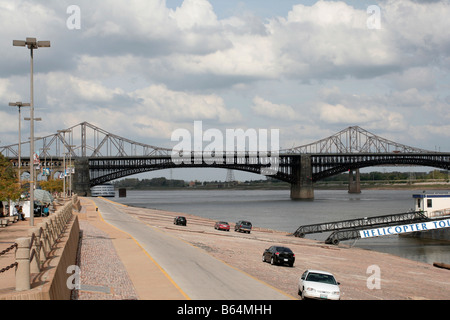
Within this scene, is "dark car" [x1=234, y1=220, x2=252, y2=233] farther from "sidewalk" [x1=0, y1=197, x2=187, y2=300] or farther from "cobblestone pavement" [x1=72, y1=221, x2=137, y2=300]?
"cobblestone pavement" [x1=72, y1=221, x2=137, y2=300]

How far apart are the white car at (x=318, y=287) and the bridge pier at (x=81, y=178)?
163989mm

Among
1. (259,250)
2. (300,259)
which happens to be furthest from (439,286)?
(259,250)

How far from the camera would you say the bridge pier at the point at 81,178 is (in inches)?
7037

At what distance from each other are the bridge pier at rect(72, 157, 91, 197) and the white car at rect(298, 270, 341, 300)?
163989 mm

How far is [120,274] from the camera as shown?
81.0ft

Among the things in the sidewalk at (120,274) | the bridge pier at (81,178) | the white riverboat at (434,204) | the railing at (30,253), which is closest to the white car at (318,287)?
the sidewalk at (120,274)

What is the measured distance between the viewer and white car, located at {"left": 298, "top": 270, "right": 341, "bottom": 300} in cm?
2178

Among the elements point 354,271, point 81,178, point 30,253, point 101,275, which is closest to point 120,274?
point 101,275

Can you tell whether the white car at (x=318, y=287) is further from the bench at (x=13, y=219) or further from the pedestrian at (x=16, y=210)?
the pedestrian at (x=16, y=210)

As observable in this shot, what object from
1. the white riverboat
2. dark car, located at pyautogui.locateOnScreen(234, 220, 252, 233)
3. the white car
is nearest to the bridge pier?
dark car, located at pyautogui.locateOnScreen(234, 220, 252, 233)

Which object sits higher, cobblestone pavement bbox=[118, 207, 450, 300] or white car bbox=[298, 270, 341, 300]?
white car bbox=[298, 270, 341, 300]

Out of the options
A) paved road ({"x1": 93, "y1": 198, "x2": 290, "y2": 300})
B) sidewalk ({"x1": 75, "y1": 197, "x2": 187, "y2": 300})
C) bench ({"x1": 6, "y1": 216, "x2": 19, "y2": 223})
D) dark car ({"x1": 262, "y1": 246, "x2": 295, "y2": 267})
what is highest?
bench ({"x1": 6, "y1": 216, "x2": 19, "y2": 223})

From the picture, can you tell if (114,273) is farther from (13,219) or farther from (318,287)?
(13,219)

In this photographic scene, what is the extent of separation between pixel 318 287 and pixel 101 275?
997 cm
